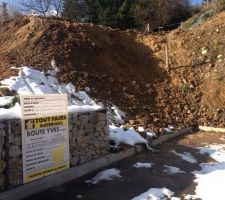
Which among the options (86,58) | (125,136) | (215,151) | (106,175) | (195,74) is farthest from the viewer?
(195,74)

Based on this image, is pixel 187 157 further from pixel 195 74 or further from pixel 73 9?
pixel 73 9

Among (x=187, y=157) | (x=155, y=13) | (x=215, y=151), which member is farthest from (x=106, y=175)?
(x=155, y=13)

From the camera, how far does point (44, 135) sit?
7855mm

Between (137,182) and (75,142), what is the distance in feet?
4.69

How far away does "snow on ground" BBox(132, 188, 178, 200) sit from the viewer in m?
7.36

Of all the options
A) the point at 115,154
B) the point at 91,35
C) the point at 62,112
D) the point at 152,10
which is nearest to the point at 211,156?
the point at 115,154

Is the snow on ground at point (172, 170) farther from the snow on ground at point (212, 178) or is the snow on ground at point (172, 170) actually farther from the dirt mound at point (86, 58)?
the dirt mound at point (86, 58)

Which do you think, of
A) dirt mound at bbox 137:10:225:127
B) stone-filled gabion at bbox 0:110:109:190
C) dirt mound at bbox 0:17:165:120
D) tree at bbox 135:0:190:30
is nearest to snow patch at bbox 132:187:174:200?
stone-filled gabion at bbox 0:110:109:190

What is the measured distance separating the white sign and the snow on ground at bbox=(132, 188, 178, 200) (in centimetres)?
167

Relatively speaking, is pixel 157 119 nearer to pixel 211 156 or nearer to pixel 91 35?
pixel 211 156

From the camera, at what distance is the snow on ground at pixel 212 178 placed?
24.6ft

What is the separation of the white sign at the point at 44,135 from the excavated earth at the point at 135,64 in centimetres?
449

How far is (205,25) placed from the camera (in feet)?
68.6

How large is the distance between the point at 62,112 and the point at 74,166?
43.5 inches
